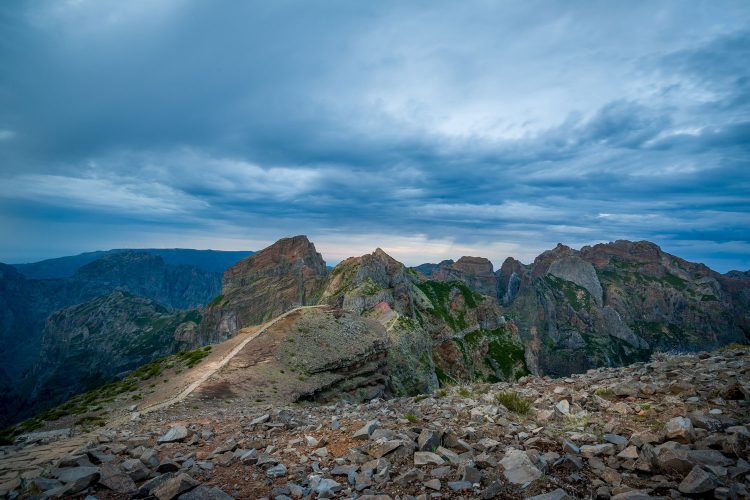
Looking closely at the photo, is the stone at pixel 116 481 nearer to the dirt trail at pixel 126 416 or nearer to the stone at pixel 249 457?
the stone at pixel 249 457

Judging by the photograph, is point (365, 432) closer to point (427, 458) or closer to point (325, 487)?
point (427, 458)

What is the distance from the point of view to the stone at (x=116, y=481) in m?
8.55

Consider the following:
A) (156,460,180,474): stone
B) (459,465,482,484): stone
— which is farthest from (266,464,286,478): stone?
(459,465,482,484): stone

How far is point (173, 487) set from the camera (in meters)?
7.89

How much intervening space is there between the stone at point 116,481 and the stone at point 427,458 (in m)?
6.64

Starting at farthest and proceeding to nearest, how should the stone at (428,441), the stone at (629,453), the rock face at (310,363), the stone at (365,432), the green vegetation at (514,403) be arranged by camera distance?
the rock face at (310,363) < the green vegetation at (514,403) < the stone at (365,432) < the stone at (428,441) < the stone at (629,453)

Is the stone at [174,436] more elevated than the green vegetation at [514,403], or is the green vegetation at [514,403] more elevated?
the green vegetation at [514,403]

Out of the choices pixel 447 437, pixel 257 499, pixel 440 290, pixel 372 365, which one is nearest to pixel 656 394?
pixel 447 437

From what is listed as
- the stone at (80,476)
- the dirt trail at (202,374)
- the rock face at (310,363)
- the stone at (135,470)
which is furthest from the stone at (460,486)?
the rock face at (310,363)

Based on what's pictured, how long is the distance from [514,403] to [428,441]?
647cm

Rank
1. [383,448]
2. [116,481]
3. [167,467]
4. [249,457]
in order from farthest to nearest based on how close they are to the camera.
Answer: [249,457], [167,467], [383,448], [116,481]

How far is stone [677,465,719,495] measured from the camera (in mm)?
6469

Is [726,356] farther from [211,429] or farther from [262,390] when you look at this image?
[262,390]

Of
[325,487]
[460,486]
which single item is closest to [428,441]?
[460,486]
